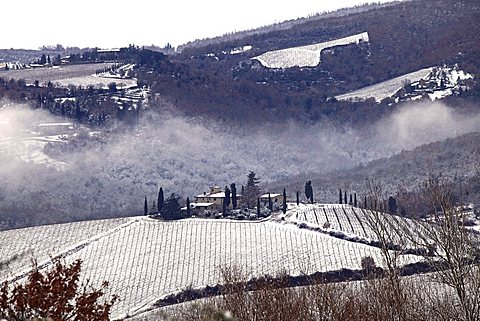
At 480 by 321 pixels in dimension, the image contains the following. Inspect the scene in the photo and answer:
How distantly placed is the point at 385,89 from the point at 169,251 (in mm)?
108461

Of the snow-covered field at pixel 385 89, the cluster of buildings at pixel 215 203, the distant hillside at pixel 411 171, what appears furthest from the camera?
the snow-covered field at pixel 385 89

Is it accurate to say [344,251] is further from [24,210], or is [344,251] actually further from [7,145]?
[7,145]

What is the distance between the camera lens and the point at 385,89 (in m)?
178

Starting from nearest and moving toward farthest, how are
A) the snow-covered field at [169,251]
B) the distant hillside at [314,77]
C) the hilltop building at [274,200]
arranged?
the snow-covered field at [169,251] → the hilltop building at [274,200] → the distant hillside at [314,77]

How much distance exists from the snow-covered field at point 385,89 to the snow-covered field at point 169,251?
9058cm

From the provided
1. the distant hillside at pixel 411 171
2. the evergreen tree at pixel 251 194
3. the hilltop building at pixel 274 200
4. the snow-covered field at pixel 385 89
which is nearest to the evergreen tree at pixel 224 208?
the evergreen tree at pixel 251 194

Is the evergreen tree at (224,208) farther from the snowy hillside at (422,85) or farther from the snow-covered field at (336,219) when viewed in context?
the snowy hillside at (422,85)

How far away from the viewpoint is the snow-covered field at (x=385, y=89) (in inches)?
6821

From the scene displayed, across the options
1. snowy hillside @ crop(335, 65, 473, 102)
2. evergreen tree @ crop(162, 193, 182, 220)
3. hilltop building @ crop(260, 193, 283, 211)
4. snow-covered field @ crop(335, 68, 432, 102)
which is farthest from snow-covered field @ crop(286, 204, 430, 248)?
snow-covered field @ crop(335, 68, 432, 102)

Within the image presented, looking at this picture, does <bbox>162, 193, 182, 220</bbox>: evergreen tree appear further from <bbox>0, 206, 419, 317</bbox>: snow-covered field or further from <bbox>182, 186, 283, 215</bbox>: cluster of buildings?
<bbox>182, 186, 283, 215</bbox>: cluster of buildings

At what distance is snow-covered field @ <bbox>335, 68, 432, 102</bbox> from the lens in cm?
17325

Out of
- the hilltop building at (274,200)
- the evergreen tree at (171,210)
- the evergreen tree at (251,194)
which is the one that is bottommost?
the hilltop building at (274,200)

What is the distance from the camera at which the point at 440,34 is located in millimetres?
196375

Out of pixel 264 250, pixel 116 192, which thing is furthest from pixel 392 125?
pixel 264 250
